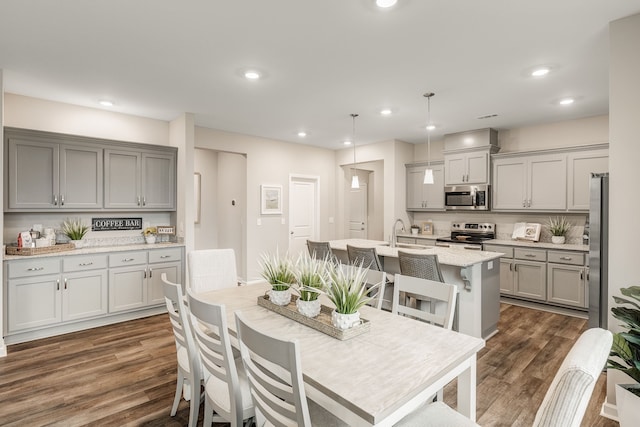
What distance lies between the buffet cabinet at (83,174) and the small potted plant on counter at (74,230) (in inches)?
9.6

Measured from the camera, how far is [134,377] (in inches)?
110

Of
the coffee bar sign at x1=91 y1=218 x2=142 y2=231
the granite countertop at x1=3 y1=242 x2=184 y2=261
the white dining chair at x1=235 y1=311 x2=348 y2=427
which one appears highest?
the coffee bar sign at x1=91 y1=218 x2=142 y2=231

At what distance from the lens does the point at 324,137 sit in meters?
6.06

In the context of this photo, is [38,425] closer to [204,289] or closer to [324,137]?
[204,289]

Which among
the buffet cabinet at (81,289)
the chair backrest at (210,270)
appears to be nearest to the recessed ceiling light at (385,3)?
the chair backrest at (210,270)

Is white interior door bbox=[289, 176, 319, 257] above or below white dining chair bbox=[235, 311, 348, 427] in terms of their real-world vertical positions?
above

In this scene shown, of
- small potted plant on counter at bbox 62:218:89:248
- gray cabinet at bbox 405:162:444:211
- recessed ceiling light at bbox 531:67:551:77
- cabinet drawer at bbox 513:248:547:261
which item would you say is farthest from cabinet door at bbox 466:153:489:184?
small potted plant on counter at bbox 62:218:89:248

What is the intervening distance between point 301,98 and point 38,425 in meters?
3.57

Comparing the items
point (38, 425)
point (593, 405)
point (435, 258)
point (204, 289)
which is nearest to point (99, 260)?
point (204, 289)

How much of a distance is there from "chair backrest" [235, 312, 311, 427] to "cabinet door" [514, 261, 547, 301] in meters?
4.47

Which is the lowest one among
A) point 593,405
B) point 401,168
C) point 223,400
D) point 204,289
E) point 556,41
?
point 593,405

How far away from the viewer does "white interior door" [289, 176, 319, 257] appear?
654 cm

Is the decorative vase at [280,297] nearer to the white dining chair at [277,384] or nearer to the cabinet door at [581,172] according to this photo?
the white dining chair at [277,384]

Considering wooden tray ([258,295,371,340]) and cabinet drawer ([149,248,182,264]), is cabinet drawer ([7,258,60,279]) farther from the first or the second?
wooden tray ([258,295,371,340])
